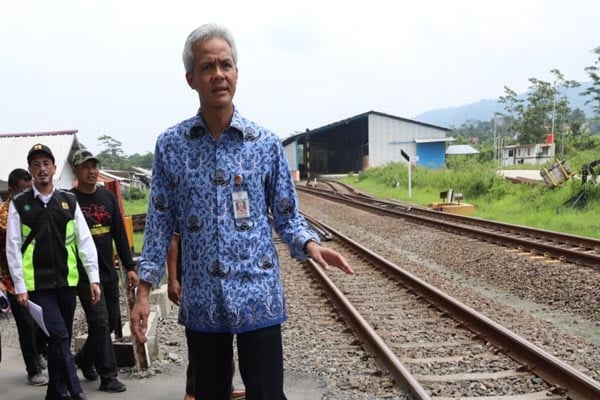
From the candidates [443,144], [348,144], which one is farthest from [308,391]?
[348,144]

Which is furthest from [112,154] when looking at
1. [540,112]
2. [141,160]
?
[540,112]

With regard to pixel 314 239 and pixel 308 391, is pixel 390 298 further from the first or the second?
pixel 314 239

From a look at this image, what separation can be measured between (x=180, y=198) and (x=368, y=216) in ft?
52.6

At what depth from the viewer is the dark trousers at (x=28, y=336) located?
4531 millimetres

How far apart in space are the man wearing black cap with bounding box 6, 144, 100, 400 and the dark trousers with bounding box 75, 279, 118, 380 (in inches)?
7.1

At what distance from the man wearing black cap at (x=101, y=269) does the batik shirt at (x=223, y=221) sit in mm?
2178

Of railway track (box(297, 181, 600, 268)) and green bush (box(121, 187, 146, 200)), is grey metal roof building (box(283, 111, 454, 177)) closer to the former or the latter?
green bush (box(121, 187, 146, 200))

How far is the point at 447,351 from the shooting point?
5062 mm

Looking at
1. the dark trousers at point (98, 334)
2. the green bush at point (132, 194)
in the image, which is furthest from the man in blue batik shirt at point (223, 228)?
the green bush at point (132, 194)

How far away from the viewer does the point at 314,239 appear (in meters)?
2.07

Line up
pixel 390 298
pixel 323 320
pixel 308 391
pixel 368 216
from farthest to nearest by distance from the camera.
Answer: pixel 368 216
pixel 390 298
pixel 323 320
pixel 308 391

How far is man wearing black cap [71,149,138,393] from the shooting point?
4.09 m

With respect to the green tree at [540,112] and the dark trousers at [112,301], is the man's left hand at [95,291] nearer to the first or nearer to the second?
the dark trousers at [112,301]

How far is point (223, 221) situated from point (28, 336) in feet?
11.0
